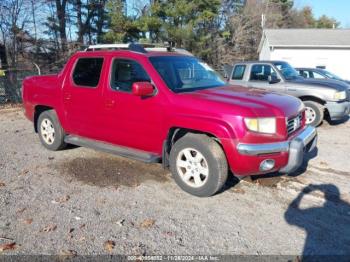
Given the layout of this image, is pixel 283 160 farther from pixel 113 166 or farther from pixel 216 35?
pixel 216 35

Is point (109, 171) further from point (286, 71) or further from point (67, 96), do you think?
point (286, 71)

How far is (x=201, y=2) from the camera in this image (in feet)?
89.8

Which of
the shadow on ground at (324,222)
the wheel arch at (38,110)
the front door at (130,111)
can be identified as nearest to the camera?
the shadow on ground at (324,222)

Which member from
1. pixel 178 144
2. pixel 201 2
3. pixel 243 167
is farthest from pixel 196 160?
pixel 201 2

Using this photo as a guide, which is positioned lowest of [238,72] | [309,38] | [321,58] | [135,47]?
[238,72]

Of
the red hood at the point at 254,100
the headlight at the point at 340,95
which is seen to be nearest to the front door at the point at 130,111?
the red hood at the point at 254,100

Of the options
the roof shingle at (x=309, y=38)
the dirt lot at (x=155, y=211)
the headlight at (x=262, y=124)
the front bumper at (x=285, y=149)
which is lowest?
the dirt lot at (x=155, y=211)

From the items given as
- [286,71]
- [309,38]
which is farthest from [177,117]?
[309,38]

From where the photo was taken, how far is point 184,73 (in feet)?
17.4

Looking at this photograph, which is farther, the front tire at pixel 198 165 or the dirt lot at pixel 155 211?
the front tire at pixel 198 165

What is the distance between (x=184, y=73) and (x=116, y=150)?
157cm

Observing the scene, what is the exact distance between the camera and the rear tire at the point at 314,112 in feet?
29.2

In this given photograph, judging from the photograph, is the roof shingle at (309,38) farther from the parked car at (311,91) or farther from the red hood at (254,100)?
the red hood at (254,100)

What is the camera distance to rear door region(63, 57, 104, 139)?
18.4 ft
